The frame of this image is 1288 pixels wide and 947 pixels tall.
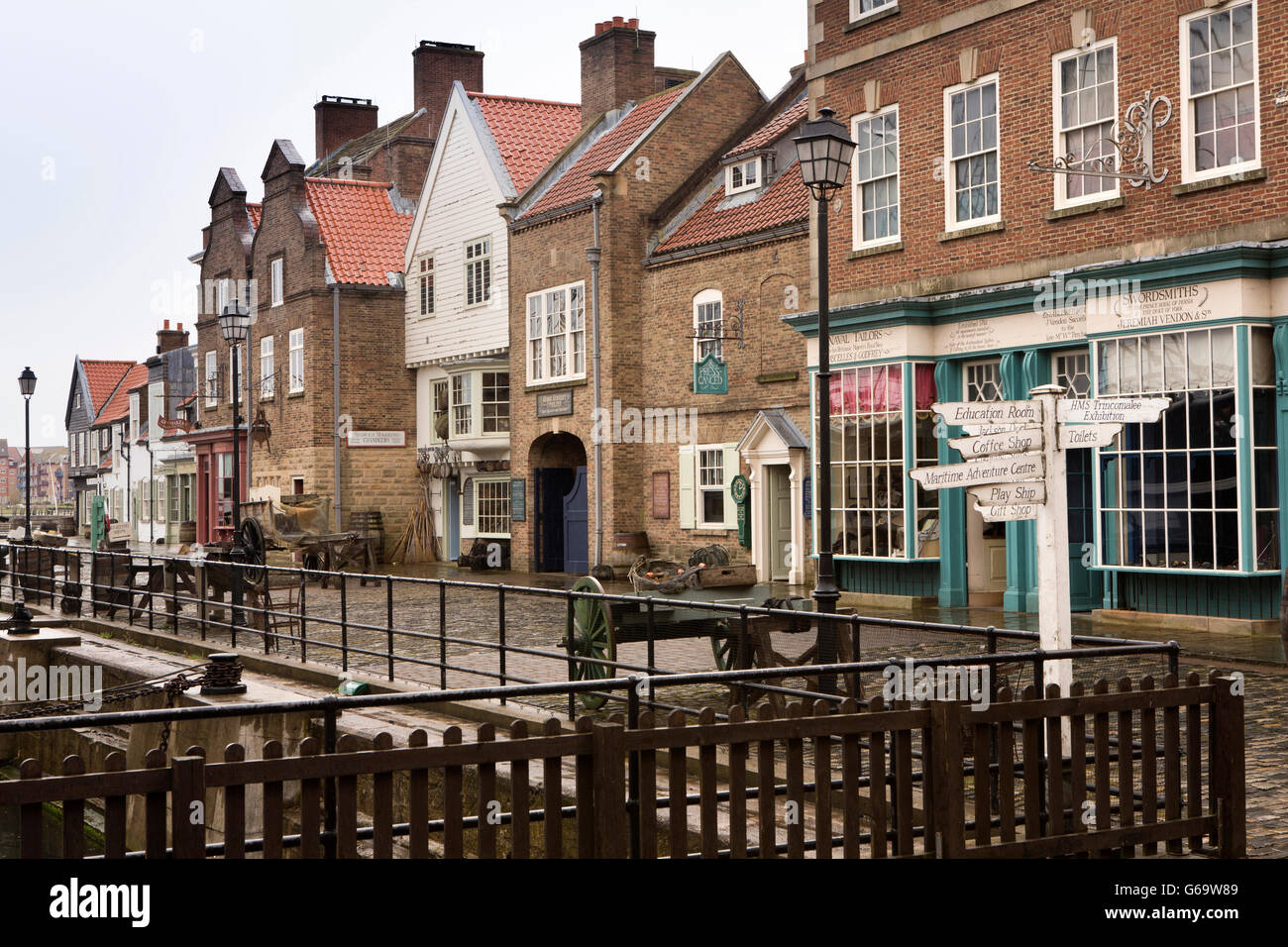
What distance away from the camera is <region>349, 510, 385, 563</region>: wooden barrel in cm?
3712

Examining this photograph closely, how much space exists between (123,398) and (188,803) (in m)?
68.6

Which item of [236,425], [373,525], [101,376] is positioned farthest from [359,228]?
[101,376]

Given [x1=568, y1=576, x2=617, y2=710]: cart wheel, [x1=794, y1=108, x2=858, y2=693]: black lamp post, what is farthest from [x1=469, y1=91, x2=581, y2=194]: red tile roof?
[x1=568, y1=576, x2=617, y2=710]: cart wheel

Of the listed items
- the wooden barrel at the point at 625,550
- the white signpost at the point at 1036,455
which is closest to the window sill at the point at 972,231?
the wooden barrel at the point at 625,550

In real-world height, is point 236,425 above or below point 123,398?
below

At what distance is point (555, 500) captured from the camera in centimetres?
3219

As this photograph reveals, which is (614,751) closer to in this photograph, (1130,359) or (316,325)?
(1130,359)

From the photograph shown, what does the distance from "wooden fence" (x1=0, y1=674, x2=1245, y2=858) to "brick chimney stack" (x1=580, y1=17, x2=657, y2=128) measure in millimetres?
28636

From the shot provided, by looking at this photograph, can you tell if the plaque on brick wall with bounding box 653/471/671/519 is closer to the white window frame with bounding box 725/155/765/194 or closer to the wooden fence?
the white window frame with bounding box 725/155/765/194

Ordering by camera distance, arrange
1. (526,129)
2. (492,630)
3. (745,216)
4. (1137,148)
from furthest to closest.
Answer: (526,129), (745,216), (492,630), (1137,148)

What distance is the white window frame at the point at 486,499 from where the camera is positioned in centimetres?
3453

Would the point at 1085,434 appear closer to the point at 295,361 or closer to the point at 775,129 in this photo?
the point at 775,129

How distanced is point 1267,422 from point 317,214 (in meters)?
30.1

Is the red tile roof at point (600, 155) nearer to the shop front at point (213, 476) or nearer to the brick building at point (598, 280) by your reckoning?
the brick building at point (598, 280)
